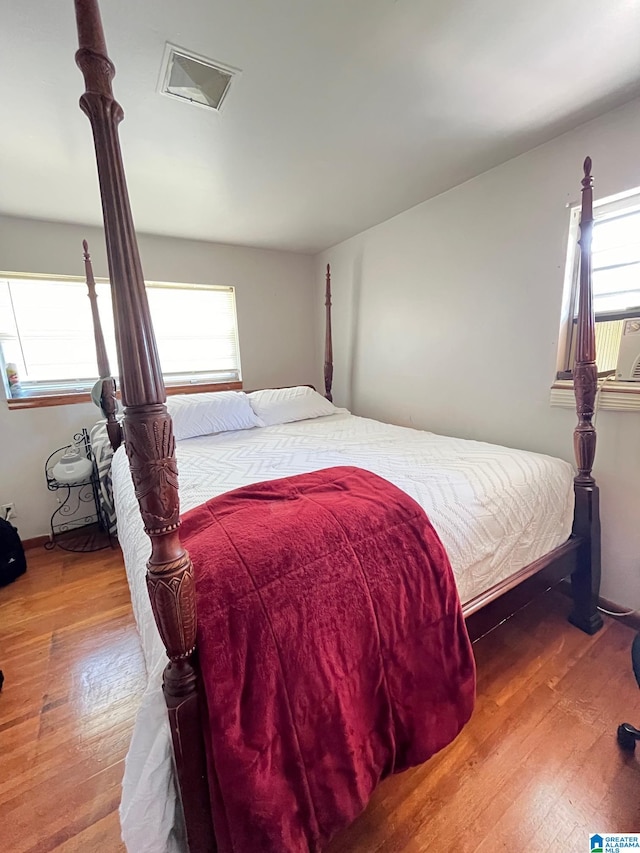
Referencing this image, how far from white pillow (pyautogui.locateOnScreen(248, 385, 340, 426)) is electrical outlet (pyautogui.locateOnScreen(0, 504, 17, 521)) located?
5.94ft

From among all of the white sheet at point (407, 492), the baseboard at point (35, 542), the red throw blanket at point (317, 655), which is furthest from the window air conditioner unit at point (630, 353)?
the baseboard at point (35, 542)

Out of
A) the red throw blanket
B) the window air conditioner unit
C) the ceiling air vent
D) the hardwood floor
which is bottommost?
the hardwood floor

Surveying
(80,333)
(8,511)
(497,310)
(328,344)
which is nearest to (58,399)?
(80,333)

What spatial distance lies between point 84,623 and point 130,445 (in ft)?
5.87

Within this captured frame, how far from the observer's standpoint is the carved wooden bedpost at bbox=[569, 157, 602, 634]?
1.47 metres

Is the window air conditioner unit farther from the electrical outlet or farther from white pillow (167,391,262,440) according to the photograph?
the electrical outlet

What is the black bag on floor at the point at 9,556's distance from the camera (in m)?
2.15

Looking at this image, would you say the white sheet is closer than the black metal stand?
Yes

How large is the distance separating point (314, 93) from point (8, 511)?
10.1 feet

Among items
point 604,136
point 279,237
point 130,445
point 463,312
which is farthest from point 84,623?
point 604,136

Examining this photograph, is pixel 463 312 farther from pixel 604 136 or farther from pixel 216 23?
pixel 216 23

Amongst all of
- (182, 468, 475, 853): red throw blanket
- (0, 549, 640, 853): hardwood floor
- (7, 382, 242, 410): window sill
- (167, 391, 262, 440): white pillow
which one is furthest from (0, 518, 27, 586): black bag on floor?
(182, 468, 475, 853): red throw blanket

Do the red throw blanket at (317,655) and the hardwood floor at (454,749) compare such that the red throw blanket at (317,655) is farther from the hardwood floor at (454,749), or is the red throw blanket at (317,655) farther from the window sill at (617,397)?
the window sill at (617,397)

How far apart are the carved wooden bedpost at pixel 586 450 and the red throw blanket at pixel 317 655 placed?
3.18ft
